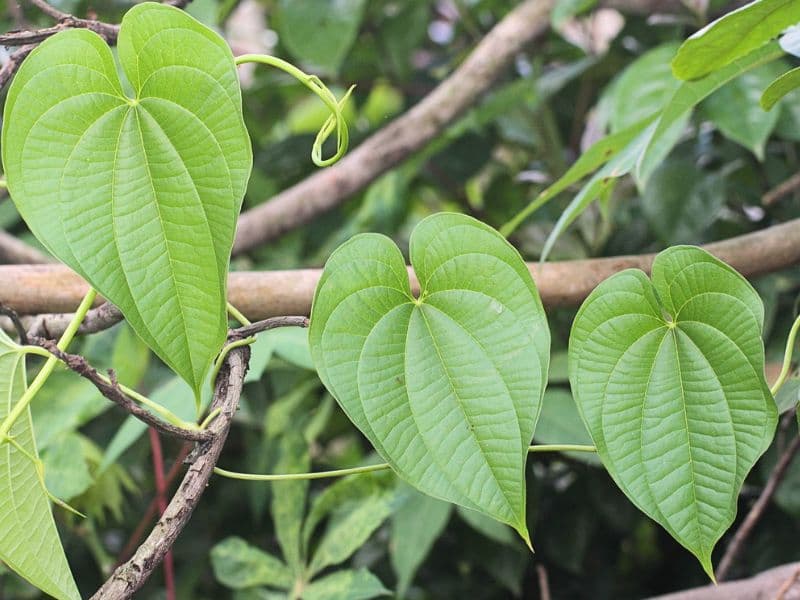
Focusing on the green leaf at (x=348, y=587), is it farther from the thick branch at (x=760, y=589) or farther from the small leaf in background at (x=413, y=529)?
the thick branch at (x=760, y=589)

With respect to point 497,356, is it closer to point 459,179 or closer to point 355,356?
point 355,356

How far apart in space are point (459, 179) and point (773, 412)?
0.83m

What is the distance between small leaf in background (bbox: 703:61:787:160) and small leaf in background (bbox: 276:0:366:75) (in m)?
0.40

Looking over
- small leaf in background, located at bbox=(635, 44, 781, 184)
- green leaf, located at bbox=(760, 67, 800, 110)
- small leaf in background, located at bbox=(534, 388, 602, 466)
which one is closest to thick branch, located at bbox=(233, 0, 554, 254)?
small leaf in background, located at bbox=(534, 388, 602, 466)

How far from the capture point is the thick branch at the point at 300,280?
0.56 metres

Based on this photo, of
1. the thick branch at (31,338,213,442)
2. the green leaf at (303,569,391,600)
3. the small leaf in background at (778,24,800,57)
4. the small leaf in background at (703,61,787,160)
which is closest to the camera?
the thick branch at (31,338,213,442)

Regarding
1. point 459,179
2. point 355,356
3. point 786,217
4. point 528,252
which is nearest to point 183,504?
point 355,356

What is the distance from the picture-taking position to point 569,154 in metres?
A: 1.14

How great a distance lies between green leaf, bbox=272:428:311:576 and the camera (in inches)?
29.9

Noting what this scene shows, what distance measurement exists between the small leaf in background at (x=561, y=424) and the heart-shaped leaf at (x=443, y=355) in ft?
1.35

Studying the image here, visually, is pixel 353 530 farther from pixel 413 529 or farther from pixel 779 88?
pixel 779 88

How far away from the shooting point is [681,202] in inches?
34.2

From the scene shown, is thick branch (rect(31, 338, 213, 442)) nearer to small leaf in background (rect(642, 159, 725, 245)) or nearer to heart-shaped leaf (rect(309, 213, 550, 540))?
heart-shaped leaf (rect(309, 213, 550, 540))

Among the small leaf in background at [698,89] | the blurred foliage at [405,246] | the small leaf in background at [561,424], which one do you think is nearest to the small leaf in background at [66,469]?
the blurred foliage at [405,246]
